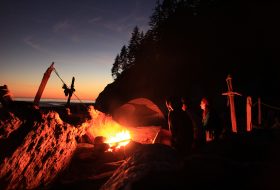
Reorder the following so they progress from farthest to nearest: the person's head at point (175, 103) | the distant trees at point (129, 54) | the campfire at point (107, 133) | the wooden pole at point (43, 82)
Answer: the distant trees at point (129, 54), the campfire at point (107, 133), the wooden pole at point (43, 82), the person's head at point (175, 103)

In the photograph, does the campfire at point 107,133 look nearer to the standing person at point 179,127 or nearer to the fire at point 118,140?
the fire at point 118,140

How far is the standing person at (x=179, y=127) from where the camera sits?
592 centimetres

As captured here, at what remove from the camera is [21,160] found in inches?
262

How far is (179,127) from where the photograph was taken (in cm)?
601

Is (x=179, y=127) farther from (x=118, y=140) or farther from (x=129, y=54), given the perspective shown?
(x=129, y=54)

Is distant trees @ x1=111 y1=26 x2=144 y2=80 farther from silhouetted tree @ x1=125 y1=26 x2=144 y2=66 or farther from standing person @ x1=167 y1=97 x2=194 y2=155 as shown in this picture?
standing person @ x1=167 y1=97 x2=194 y2=155

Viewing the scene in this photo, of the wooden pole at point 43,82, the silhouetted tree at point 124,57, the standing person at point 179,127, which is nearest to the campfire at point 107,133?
the wooden pole at point 43,82

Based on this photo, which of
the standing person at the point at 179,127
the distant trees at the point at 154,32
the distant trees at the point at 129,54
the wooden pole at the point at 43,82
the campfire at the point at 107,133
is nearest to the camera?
the standing person at the point at 179,127

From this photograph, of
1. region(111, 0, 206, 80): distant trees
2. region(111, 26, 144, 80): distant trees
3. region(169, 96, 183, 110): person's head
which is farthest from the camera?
region(111, 26, 144, 80): distant trees

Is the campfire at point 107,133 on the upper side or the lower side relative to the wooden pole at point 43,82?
A: lower

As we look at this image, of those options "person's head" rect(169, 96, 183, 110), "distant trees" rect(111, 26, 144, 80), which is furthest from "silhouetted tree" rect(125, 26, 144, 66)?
"person's head" rect(169, 96, 183, 110)

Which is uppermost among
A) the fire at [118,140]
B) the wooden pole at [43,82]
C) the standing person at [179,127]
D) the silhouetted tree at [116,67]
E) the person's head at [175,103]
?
the silhouetted tree at [116,67]

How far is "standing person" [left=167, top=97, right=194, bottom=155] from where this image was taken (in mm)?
5922

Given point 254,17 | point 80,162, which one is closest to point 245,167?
point 80,162
